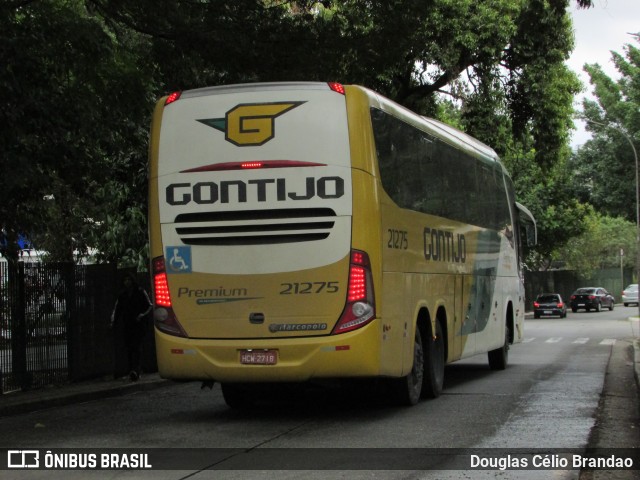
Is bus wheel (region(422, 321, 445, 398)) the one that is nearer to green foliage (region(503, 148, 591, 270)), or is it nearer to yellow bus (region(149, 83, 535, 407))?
yellow bus (region(149, 83, 535, 407))

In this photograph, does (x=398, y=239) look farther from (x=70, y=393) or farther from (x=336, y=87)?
(x=70, y=393)

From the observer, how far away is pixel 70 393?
14531 mm

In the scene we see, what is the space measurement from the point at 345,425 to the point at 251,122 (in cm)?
349

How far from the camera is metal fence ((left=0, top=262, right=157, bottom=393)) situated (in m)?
14.8

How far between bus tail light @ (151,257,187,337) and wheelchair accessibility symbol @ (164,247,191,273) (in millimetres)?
100

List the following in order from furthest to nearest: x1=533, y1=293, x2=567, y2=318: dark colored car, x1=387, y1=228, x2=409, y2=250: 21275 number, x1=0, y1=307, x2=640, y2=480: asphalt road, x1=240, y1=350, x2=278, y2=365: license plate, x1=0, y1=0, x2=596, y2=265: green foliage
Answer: x1=533, y1=293, x2=567, y2=318: dark colored car → x1=0, y1=0, x2=596, y2=265: green foliage → x1=387, y1=228, x2=409, y2=250: 21275 number → x1=240, y1=350, x2=278, y2=365: license plate → x1=0, y1=307, x2=640, y2=480: asphalt road

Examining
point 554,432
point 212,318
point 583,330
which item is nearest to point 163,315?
point 212,318

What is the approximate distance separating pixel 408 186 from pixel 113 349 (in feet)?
23.7

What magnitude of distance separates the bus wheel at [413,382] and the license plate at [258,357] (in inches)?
81.5

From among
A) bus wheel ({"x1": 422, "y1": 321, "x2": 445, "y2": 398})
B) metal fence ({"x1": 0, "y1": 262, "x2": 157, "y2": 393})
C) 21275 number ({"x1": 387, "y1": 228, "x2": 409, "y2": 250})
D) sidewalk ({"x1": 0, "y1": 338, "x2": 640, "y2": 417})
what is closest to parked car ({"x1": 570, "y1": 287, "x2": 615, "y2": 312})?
sidewalk ({"x1": 0, "y1": 338, "x2": 640, "y2": 417})

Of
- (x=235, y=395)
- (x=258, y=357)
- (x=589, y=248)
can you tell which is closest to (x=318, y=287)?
(x=258, y=357)

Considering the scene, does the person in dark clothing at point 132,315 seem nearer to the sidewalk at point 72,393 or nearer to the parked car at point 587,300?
the sidewalk at point 72,393

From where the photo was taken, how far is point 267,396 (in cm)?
1412

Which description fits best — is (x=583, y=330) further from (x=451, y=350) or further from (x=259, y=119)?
(x=259, y=119)
